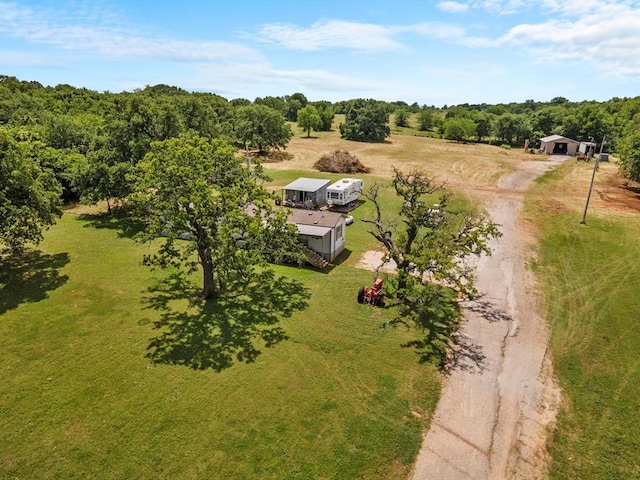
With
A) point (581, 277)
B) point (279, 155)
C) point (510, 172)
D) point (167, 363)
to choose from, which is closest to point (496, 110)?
point (510, 172)

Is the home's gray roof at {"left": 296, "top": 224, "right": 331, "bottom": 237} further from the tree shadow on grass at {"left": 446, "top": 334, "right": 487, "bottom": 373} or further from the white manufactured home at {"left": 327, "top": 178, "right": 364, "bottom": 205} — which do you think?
the white manufactured home at {"left": 327, "top": 178, "right": 364, "bottom": 205}

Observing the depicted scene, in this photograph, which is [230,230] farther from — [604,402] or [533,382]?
[604,402]

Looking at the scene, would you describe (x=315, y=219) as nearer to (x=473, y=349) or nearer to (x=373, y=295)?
(x=373, y=295)

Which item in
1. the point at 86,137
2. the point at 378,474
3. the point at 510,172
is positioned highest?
the point at 86,137

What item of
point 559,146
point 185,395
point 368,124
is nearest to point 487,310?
point 185,395

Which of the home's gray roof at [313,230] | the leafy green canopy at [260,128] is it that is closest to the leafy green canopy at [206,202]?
the home's gray roof at [313,230]

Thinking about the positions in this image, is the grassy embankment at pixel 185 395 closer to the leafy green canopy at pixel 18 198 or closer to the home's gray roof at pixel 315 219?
the leafy green canopy at pixel 18 198
